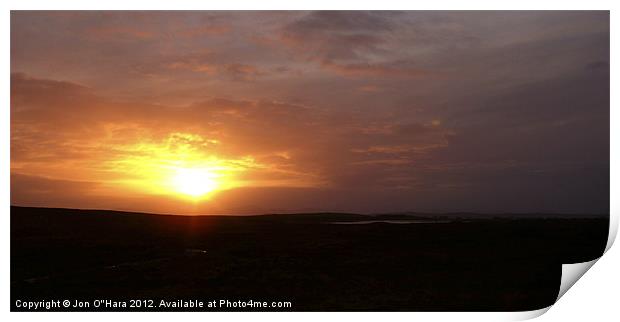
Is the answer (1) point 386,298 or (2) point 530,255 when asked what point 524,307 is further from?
(2) point 530,255

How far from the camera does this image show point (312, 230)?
10125 mm

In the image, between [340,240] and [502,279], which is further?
[340,240]

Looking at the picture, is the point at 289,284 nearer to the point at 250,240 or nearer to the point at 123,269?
the point at 123,269

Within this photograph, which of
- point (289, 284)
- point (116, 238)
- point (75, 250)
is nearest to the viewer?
point (289, 284)

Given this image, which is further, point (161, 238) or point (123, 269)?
point (161, 238)

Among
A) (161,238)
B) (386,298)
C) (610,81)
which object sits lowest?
(386,298)

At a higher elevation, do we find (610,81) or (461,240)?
(610,81)

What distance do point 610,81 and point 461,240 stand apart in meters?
5.37

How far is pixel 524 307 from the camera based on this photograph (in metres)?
4.72

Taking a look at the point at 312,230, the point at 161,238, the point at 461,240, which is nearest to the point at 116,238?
the point at 161,238
